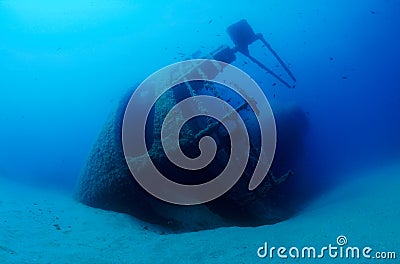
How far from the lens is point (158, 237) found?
3.60 metres

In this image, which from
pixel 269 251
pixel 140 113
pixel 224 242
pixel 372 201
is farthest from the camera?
pixel 140 113

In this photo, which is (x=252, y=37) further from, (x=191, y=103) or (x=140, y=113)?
(x=140, y=113)

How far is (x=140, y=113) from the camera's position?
208 inches

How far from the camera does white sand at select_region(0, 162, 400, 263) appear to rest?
2.61 m

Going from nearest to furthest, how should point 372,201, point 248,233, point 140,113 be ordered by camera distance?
point 248,233, point 372,201, point 140,113

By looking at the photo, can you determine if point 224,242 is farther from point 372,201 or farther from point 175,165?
point 372,201

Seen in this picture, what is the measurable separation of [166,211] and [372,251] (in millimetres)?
3118

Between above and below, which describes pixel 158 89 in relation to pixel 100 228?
above

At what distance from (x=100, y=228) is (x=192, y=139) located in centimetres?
181

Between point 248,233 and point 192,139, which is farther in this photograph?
point 192,139

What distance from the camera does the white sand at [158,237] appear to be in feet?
8.57

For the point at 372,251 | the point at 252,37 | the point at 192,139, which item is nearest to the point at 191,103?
the point at 192,139

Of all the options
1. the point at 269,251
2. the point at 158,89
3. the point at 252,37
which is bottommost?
the point at 269,251

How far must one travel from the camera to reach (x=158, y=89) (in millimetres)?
5336
